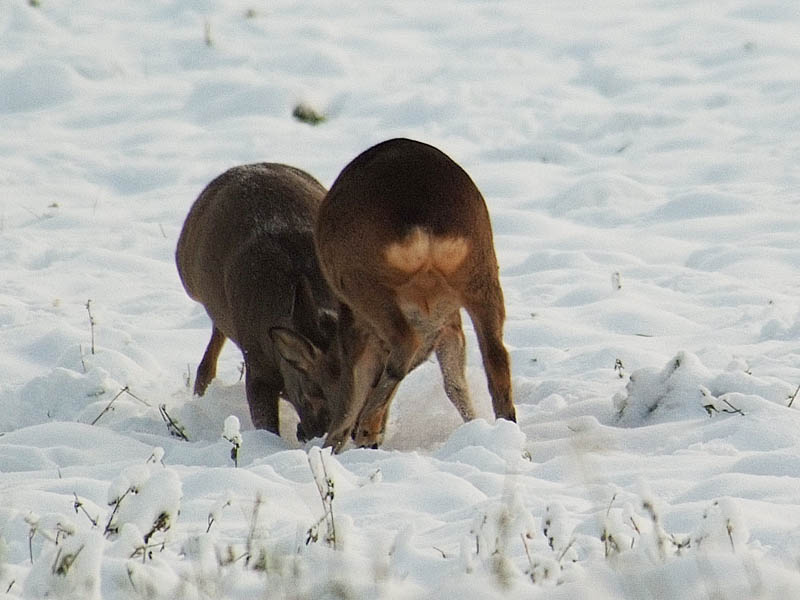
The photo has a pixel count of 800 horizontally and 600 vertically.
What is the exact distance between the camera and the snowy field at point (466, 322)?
143 inches

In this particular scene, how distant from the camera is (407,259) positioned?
5.21 m

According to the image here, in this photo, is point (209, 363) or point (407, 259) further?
point (209, 363)

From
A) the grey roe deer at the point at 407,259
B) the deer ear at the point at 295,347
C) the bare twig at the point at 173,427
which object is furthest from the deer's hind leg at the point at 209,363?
the grey roe deer at the point at 407,259

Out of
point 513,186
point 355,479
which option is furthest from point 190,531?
point 513,186

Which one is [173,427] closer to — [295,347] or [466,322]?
[295,347]

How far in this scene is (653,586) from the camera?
2.62 meters

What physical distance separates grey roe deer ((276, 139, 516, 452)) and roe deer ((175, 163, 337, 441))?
0.47 m

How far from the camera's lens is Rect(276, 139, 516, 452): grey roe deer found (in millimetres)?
5219

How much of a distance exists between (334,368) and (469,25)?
7439mm

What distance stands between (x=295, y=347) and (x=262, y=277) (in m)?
0.60

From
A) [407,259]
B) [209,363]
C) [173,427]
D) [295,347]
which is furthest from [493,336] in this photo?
[209,363]

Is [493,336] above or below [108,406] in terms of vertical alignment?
above

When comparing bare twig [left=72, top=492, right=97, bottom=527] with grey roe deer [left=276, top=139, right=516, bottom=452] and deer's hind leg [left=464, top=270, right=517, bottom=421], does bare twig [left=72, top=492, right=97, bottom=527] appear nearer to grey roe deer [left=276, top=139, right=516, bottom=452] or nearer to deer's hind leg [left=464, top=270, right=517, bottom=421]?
grey roe deer [left=276, top=139, right=516, bottom=452]

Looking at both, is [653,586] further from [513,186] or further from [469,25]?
[469,25]
